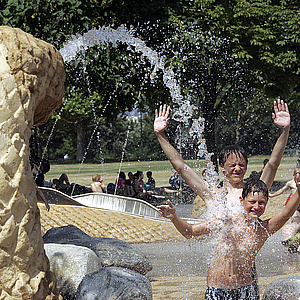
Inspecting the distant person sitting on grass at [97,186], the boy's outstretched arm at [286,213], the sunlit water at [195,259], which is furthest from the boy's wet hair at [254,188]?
the distant person sitting on grass at [97,186]

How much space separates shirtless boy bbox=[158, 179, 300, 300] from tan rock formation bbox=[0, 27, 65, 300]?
85 centimetres

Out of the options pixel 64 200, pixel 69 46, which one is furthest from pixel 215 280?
pixel 69 46

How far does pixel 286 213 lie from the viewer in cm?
325

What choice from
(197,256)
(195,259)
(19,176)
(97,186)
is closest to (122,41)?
(97,186)

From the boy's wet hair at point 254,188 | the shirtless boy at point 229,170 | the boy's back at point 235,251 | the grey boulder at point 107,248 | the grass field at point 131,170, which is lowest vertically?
the grass field at point 131,170

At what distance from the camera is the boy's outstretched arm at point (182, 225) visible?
3121 mm

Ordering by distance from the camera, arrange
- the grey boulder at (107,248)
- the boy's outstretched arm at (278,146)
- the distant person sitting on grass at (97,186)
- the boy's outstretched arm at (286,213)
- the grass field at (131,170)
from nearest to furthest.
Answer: the boy's outstretched arm at (286,213) → the boy's outstretched arm at (278,146) → the grey boulder at (107,248) → the distant person sitting on grass at (97,186) → the grass field at (131,170)

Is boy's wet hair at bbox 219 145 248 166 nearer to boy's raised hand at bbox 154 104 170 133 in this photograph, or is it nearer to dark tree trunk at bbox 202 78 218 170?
boy's raised hand at bbox 154 104 170 133

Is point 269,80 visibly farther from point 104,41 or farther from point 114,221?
point 114,221

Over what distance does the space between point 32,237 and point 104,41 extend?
39.3ft

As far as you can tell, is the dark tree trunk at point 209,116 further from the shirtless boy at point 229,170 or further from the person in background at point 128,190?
the shirtless boy at point 229,170

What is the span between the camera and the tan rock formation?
8.71 ft

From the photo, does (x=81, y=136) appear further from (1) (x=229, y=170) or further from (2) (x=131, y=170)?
(1) (x=229, y=170)

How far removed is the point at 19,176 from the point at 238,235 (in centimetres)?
151
